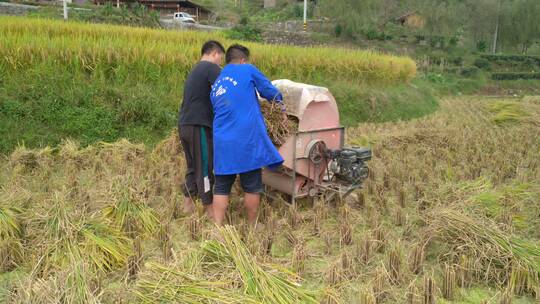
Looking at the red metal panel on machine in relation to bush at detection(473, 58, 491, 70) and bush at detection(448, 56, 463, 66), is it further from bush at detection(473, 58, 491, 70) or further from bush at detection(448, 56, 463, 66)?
bush at detection(473, 58, 491, 70)

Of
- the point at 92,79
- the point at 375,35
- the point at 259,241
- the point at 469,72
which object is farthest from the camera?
the point at 375,35

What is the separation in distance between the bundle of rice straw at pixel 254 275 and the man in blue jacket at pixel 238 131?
Answer: 0.86 metres

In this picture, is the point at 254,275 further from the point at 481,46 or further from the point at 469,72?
the point at 481,46

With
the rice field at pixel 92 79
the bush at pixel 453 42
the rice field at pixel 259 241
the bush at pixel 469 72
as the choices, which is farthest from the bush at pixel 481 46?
the rice field at pixel 259 241

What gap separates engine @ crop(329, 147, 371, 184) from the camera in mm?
4727

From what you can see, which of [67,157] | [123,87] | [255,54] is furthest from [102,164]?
[255,54]

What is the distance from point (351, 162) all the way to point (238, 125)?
1425mm

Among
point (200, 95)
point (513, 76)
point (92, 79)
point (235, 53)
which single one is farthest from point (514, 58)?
point (200, 95)

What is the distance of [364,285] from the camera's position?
317 cm

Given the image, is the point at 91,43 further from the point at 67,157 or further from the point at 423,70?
the point at 423,70

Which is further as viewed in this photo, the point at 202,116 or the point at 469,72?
the point at 469,72

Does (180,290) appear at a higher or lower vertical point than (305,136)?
lower

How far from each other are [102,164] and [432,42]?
2854cm

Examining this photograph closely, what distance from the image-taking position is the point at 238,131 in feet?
12.7
